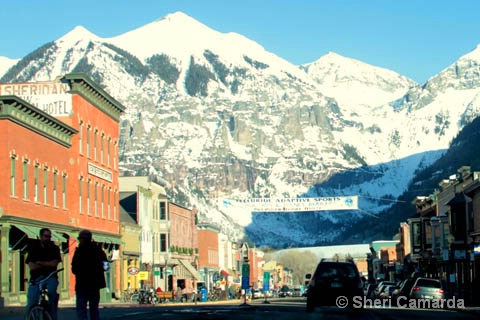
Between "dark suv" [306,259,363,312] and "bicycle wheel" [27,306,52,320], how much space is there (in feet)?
59.0

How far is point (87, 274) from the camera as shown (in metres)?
21.5

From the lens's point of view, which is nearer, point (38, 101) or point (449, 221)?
point (38, 101)

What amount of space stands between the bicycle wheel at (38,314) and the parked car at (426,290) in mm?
34466

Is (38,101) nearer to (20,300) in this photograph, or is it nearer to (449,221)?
(20,300)

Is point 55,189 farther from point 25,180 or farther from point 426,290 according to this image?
point 426,290

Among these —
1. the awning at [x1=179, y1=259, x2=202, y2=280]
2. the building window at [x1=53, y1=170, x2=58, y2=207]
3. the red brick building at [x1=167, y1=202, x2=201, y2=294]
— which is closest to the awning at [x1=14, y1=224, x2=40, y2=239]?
the building window at [x1=53, y1=170, x2=58, y2=207]

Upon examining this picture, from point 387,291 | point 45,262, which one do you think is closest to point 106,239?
point 387,291

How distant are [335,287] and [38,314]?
18504 millimetres

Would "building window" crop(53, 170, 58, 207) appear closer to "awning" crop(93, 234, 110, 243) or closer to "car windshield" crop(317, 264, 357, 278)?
"awning" crop(93, 234, 110, 243)

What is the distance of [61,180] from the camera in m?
64.0

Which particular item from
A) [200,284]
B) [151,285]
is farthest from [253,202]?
[151,285]

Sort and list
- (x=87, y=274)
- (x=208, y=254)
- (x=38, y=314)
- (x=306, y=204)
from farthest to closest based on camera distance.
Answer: (x=306, y=204) → (x=208, y=254) → (x=87, y=274) → (x=38, y=314)

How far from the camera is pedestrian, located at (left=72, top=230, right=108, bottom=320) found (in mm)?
21453

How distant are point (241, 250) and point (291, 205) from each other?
948 inches
